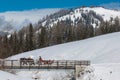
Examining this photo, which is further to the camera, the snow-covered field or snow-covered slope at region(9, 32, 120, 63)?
snow-covered slope at region(9, 32, 120, 63)

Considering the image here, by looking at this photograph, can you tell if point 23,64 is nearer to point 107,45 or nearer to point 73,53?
point 73,53

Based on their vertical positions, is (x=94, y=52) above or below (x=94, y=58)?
above

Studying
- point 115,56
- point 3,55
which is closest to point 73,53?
point 115,56

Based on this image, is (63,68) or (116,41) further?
(116,41)

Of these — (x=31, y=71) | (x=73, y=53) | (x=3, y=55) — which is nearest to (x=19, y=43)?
(x=3, y=55)

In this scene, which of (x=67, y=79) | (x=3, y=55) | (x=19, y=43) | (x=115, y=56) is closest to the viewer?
(x=67, y=79)

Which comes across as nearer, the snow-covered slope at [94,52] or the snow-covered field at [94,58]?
the snow-covered field at [94,58]

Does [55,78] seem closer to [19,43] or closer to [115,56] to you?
[115,56]

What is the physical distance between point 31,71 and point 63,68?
4.76m

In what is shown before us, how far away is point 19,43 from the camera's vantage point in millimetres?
133750

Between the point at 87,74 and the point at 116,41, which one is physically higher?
the point at 116,41

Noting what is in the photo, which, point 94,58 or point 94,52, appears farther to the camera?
point 94,52

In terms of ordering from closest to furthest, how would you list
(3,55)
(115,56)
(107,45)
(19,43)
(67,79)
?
1. (67,79)
2. (115,56)
3. (107,45)
4. (3,55)
5. (19,43)

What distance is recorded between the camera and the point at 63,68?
53469 mm
